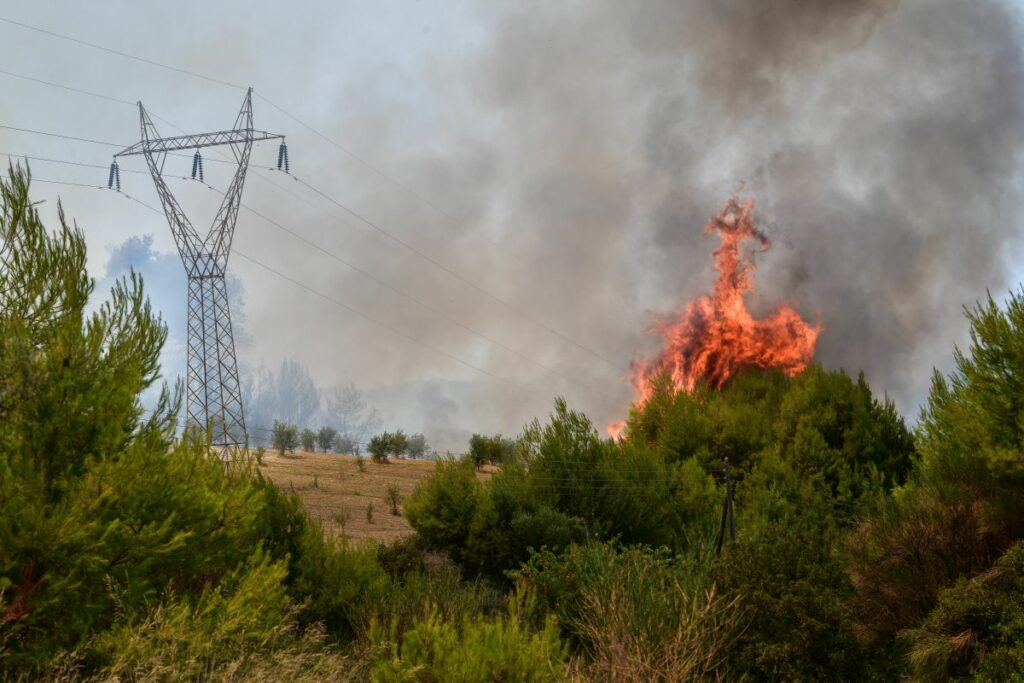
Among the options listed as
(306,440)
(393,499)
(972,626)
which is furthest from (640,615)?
(306,440)

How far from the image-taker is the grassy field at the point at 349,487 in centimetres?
3712

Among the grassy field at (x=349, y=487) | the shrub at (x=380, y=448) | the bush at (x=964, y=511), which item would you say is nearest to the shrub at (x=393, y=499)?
the grassy field at (x=349, y=487)

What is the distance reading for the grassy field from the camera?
37.1m

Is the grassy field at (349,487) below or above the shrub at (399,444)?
below

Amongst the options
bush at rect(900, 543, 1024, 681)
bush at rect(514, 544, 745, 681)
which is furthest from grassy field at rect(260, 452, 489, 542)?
bush at rect(900, 543, 1024, 681)

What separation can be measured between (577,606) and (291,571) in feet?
23.1

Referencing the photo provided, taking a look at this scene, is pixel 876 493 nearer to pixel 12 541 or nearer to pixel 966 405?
pixel 966 405

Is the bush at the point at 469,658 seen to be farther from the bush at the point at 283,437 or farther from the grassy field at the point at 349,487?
the bush at the point at 283,437

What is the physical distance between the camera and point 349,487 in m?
47.6

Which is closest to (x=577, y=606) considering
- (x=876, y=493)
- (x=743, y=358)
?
(x=876, y=493)

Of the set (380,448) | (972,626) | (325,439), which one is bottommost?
(972,626)

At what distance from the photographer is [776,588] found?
604 inches

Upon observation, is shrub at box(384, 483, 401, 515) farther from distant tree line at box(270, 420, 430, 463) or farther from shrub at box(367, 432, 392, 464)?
shrub at box(367, 432, 392, 464)

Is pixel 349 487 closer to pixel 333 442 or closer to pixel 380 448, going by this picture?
pixel 380 448
